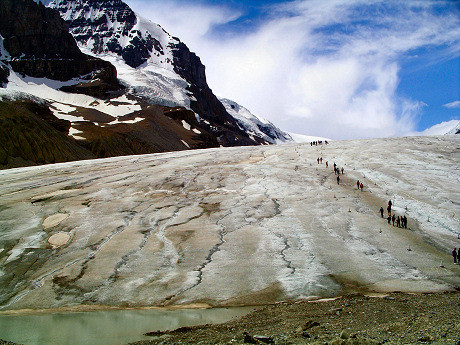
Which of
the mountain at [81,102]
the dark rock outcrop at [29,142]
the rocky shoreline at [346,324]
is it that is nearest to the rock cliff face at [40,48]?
the mountain at [81,102]

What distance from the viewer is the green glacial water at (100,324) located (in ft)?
30.0

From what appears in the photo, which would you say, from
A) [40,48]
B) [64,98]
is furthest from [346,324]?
[40,48]

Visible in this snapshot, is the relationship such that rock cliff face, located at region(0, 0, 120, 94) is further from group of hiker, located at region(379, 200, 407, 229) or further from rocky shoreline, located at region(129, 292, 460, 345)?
rocky shoreline, located at region(129, 292, 460, 345)

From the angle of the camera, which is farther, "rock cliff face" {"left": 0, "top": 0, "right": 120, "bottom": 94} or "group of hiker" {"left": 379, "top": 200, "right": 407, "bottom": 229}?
"rock cliff face" {"left": 0, "top": 0, "right": 120, "bottom": 94}

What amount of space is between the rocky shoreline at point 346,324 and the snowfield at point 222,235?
102 cm

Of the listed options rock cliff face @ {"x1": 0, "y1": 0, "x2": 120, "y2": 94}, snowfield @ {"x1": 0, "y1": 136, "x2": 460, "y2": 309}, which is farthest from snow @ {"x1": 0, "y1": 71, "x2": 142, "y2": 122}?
snowfield @ {"x1": 0, "y1": 136, "x2": 460, "y2": 309}

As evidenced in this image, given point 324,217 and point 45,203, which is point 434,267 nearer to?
point 324,217

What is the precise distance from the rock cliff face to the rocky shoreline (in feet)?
443

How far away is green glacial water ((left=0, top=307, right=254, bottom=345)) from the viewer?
9148 mm

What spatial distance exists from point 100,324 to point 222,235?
6.30 m

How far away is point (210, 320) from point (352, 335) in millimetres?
4349

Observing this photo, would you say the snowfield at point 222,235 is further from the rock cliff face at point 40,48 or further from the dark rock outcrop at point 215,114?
the rock cliff face at point 40,48

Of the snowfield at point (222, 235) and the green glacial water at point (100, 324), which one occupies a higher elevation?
the snowfield at point (222, 235)

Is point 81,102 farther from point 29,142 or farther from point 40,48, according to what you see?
point 29,142
